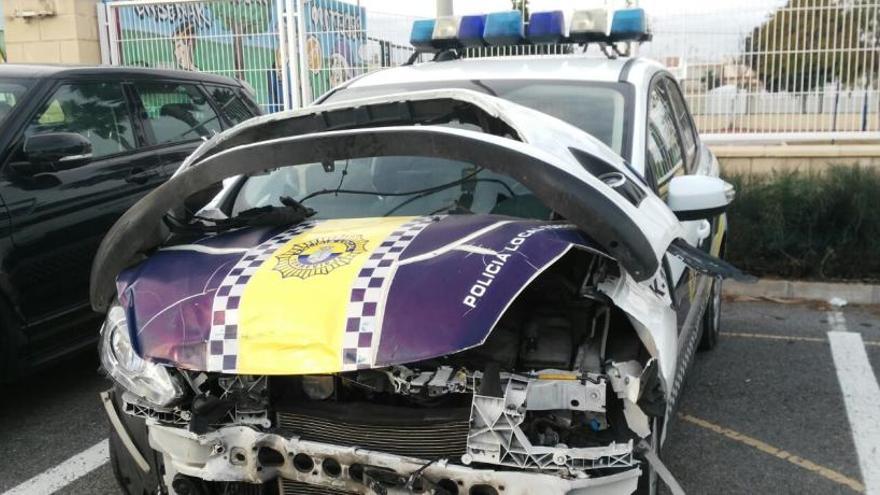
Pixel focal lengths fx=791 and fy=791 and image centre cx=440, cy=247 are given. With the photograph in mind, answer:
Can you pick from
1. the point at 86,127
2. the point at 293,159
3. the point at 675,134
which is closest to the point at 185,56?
the point at 86,127

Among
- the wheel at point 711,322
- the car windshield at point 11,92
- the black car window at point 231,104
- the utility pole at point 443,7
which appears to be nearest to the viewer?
the car windshield at point 11,92

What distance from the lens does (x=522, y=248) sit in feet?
7.36

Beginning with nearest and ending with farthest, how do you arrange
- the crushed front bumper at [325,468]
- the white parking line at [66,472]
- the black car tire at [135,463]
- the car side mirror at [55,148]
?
the crushed front bumper at [325,468] < the black car tire at [135,463] < the white parking line at [66,472] < the car side mirror at [55,148]

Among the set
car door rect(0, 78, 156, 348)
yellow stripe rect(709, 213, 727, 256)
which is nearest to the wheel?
yellow stripe rect(709, 213, 727, 256)

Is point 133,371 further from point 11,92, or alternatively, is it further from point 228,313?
point 11,92

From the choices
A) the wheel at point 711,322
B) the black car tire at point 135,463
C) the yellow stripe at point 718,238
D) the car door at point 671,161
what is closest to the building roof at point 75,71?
the black car tire at point 135,463

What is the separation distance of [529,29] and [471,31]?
0.36 metres

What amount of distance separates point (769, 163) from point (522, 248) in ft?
21.7

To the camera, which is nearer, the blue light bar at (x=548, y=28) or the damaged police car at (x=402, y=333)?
the damaged police car at (x=402, y=333)

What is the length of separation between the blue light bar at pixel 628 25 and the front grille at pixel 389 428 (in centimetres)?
299

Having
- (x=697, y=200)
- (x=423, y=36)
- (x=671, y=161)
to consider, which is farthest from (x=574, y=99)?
(x=423, y=36)

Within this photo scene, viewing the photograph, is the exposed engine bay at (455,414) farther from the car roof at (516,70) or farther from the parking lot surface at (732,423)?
the car roof at (516,70)

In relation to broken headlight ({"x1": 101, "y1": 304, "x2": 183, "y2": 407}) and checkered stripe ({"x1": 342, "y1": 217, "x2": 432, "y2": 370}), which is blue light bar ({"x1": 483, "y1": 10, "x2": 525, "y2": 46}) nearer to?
checkered stripe ({"x1": 342, "y1": 217, "x2": 432, "y2": 370})

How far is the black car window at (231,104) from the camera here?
600cm
